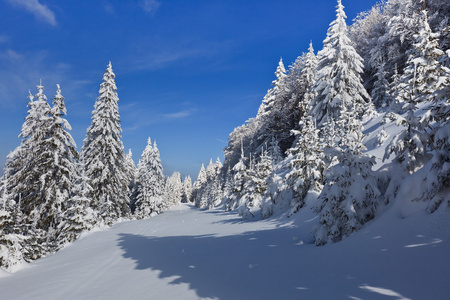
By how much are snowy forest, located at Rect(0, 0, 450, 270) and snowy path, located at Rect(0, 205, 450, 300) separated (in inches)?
37.2

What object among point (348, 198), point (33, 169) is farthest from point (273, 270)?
point (33, 169)

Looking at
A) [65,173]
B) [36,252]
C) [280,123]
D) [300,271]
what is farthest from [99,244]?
[280,123]

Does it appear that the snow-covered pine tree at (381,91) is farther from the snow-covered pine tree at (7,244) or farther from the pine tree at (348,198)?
the snow-covered pine tree at (7,244)

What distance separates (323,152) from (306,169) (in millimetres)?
1882

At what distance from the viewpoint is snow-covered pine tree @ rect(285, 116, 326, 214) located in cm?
1438

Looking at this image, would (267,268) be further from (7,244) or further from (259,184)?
(259,184)

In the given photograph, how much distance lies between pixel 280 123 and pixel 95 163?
24395 millimetres

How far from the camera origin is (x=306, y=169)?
14898mm

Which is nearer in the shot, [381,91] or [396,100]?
[396,100]

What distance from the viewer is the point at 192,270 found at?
7.62 metres

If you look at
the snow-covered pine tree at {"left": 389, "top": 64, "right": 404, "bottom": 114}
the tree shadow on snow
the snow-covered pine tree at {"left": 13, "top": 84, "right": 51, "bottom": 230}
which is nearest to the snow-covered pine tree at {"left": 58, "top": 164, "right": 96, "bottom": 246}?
the snow-covered pine tree at {"left": 13, "top": 84, "right": 51, "bottom": 230}

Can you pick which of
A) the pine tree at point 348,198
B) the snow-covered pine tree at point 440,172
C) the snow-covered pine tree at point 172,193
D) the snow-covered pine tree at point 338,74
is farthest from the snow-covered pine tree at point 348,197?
the snow-covered pine tree at point 172,193

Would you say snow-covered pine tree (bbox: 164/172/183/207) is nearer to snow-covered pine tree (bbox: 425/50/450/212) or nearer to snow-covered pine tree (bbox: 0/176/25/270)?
snow-covered pine tree (bbox: 0/176/25/270)

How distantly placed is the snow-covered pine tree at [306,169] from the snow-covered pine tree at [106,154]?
17.5 meters
